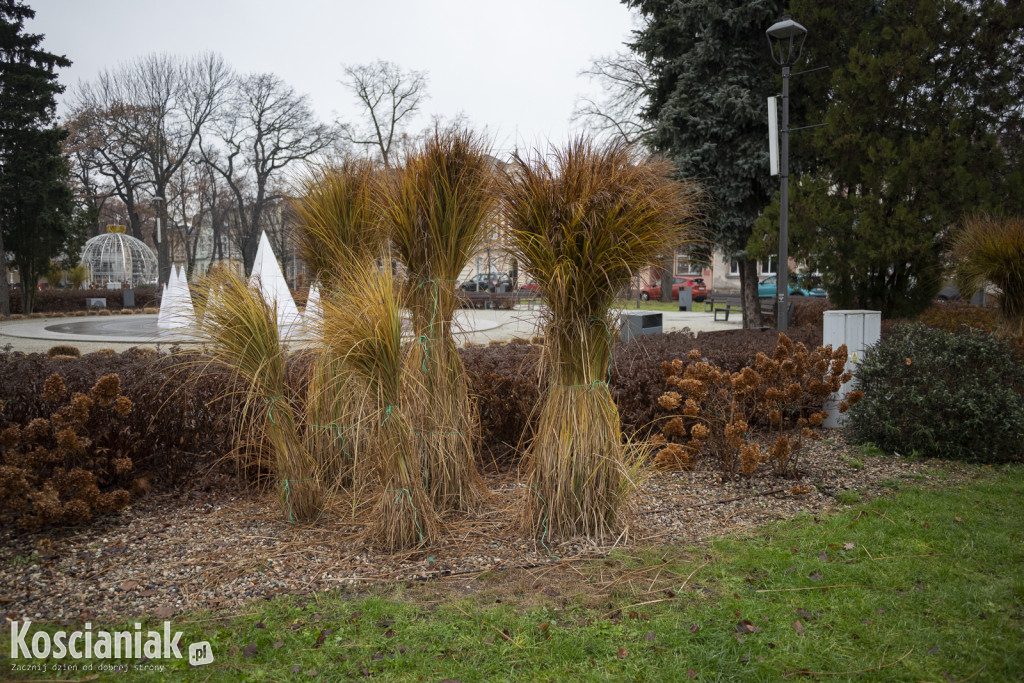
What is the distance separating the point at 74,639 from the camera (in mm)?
2523

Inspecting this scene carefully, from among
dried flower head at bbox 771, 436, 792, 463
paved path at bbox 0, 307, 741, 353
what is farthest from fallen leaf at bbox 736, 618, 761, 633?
paved path at bbox 0, 307, 741, 353

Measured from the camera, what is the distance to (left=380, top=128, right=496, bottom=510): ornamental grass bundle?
3.35 metres

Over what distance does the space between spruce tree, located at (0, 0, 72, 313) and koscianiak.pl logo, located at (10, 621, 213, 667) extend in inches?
452

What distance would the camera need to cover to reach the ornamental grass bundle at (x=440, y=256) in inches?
132

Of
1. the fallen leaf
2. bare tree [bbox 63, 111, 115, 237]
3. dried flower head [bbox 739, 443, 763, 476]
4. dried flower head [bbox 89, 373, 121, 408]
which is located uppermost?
bare tree [bbox 63, 111, 115, 237]

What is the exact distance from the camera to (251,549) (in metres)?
3.27

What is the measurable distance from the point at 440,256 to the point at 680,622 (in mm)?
2054

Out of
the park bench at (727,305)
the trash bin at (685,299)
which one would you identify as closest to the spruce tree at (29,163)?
the park bench at (727,305)

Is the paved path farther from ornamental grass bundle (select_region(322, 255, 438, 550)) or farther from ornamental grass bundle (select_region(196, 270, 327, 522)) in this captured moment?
ornamental grass bundle (select_region(322, 255, 438, 550))

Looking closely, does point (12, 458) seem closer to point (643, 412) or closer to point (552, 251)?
point (552, 251)

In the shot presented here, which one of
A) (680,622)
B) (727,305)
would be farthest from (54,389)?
(727,305)

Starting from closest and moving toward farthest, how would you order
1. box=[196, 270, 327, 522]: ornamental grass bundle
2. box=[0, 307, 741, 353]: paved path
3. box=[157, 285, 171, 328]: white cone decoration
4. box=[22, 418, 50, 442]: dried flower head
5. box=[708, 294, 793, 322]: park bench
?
box=[196, 270, 327, 522]: ornamental grass bundle
box=[22, 418, 50, 442]: dried flower head
box=[157, 285, 171, 328]: white cone decoration
box=[0, 307, 741, 353]: paved path
box=[708, 294, 793, 322]: park bench

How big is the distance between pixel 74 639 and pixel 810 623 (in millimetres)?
2849

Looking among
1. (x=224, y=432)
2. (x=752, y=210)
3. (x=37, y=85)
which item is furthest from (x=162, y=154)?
(x=224, y=432)
